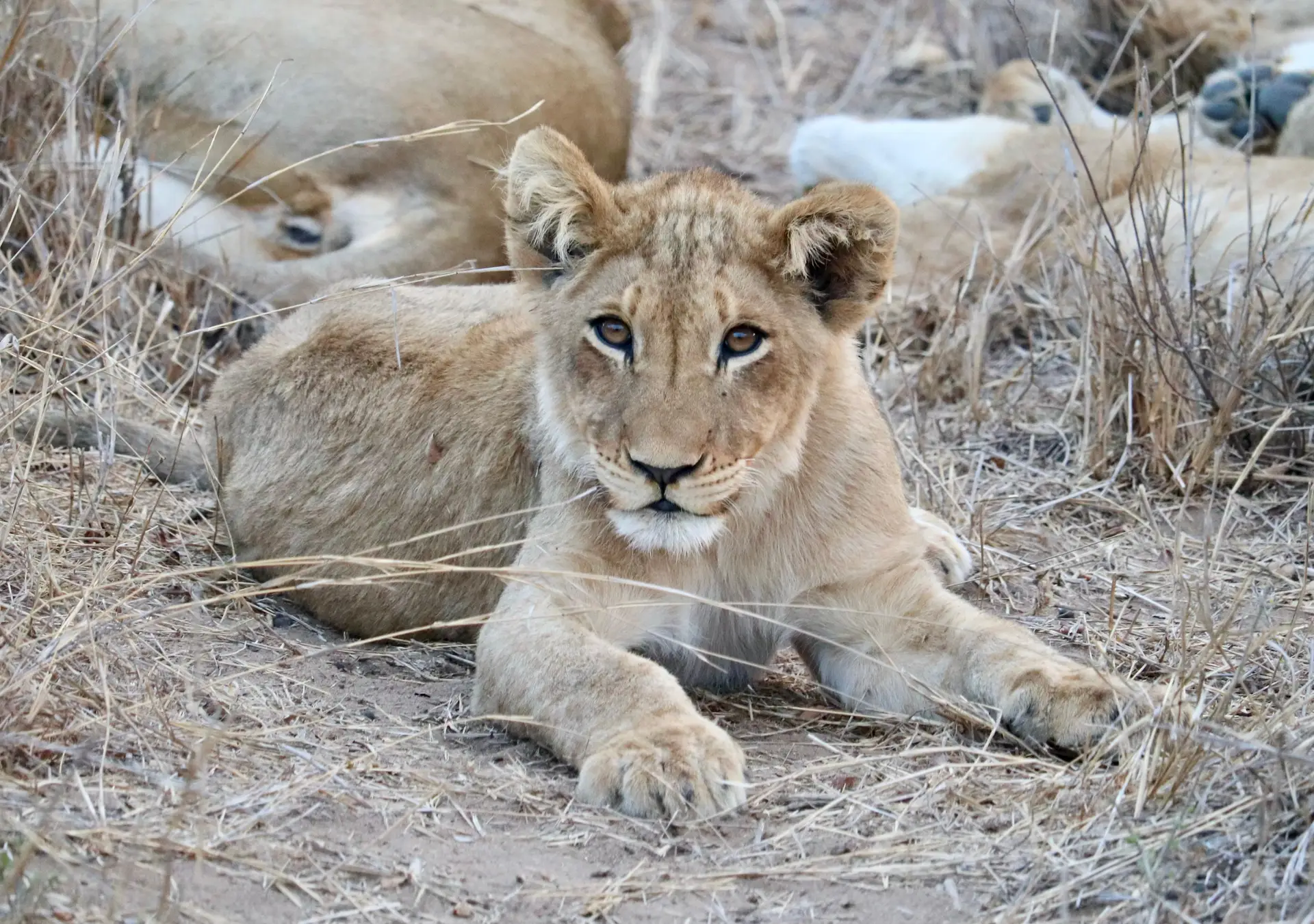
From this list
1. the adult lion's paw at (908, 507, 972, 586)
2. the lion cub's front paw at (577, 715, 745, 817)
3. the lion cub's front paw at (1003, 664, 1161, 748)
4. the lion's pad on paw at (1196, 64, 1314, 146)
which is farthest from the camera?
A: the lion's pad on paw at (1196, 64, 1314, 146)

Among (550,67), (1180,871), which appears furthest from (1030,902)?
(550,67)

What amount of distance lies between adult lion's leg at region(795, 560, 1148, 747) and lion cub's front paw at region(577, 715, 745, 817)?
0.57m

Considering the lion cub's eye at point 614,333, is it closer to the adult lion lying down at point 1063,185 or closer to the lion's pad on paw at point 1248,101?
the adult lion lying down at point 1063,185

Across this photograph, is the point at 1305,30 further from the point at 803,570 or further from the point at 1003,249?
the point at 803,570

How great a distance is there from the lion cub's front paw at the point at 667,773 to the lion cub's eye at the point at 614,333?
28.7 inches

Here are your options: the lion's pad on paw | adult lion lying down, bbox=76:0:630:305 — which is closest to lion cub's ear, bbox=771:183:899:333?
adult lion lying down, bbox=76:0:630:305

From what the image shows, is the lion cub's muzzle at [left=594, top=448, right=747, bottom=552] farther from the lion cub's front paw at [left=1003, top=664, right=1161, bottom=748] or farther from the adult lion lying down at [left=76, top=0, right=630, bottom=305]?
the adult lion lying down at [left=76, top=0, right=630, bottom=305]

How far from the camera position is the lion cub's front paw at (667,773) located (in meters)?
2.69

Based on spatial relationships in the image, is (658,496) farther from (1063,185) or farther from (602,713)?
(1063,185)

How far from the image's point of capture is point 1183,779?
8.61ft

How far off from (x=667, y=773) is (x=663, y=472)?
1.81 feet

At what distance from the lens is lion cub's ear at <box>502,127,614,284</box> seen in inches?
128

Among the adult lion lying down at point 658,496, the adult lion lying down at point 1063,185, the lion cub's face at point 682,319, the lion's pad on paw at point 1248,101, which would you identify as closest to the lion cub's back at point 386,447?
the adult lion lying down at point 658,496

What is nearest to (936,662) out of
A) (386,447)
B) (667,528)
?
(667,528)
